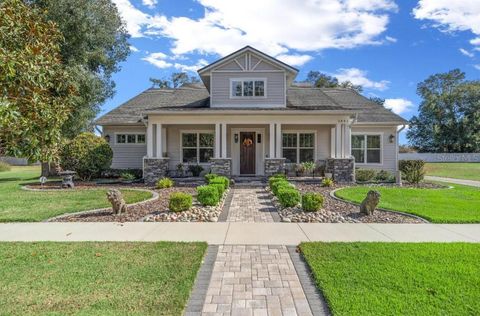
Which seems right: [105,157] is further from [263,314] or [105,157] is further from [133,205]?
[263,314]

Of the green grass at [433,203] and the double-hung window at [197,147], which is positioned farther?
the double-hung window at [197,147]

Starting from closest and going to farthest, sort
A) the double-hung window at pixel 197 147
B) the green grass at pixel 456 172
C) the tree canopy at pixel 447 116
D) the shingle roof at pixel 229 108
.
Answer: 1. the shingle roof at pixel 229 108
2. the double-hung window at pixel 197 147
3. the green grass at pixel 456 172
4. the tree canopy at pixel 447 116

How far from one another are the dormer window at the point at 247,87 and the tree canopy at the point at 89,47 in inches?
310

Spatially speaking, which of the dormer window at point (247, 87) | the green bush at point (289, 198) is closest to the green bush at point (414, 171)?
the dormer window at point (247, 87)

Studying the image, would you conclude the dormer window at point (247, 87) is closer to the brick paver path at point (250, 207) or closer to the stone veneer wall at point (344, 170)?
the stone veneer wall at point (344, 170)

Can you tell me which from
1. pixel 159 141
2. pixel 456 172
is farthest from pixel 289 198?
pixel 456 172

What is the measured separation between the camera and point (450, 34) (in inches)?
932

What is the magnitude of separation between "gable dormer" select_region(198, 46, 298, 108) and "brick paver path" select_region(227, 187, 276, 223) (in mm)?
5251

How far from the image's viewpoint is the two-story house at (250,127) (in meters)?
15.7

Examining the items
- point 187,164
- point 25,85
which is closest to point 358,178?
point 187,164

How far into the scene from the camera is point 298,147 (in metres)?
18.1

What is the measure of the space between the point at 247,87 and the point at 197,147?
169 inches

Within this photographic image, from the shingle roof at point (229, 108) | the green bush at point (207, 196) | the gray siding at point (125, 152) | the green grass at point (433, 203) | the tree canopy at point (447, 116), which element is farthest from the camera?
the tree canopy at point (447, 116)

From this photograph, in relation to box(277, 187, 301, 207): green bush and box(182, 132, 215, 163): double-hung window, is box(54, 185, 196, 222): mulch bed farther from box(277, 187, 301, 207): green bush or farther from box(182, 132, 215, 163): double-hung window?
box(182, 132, 215, 163): double-hung window
